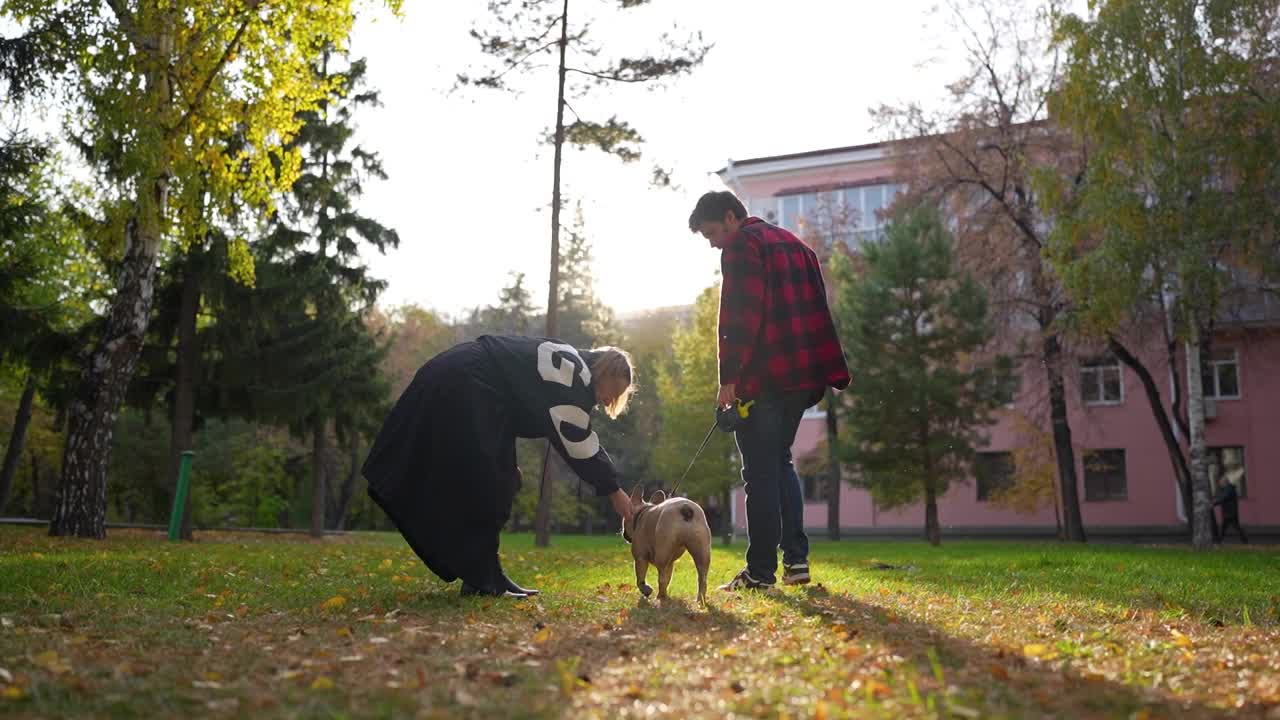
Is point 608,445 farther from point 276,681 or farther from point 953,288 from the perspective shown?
point 276,681

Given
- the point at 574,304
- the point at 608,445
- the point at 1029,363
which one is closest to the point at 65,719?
the point at 1029,363

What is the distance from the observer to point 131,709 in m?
2.90

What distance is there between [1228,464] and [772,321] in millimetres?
32578

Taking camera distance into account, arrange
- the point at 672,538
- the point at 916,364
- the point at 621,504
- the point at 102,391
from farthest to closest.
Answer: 1. the point at 916,364
2. the point at 102,391
3. the point at 621,504
4. the point at 672,538

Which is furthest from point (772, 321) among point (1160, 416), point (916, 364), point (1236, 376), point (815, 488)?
point (1236, 376)

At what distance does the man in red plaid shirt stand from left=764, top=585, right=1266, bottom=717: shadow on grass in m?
1.93

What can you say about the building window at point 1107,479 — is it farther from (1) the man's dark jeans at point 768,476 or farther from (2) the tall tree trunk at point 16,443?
(1) the man's dark jeans at point 768,476

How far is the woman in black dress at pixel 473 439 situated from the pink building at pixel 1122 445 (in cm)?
2651

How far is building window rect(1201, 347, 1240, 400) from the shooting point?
33.7m

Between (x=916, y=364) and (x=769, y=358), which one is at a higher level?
(x=916, y=364)

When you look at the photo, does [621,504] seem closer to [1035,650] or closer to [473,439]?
[473,439]

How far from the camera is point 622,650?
3.91 meters

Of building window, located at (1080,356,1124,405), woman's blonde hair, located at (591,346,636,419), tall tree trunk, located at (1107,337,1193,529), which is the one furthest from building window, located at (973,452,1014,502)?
woman's blonde hair, located at (591,346,636,419)

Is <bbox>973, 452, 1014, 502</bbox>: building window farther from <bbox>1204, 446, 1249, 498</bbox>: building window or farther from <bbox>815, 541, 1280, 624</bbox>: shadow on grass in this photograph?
<bbox>815, 541, 1280, 624</bbox>: shadow on grass
